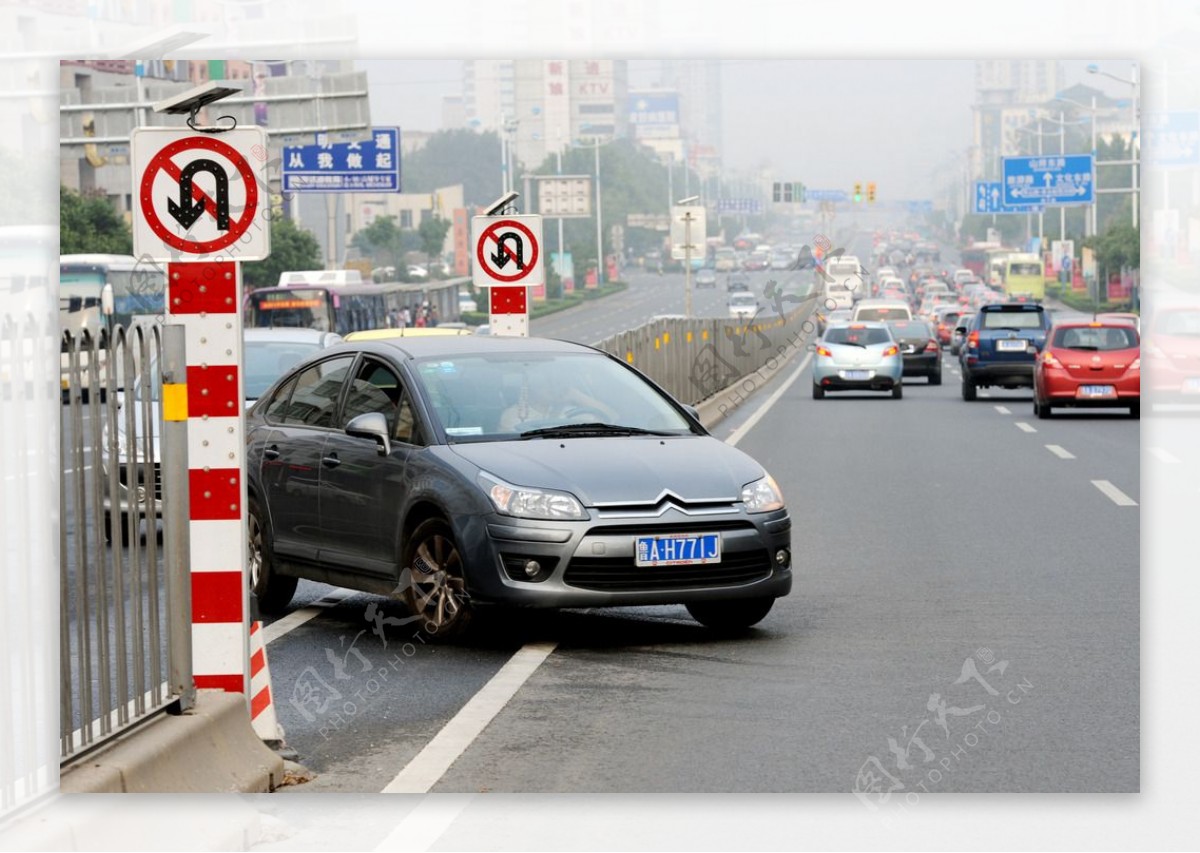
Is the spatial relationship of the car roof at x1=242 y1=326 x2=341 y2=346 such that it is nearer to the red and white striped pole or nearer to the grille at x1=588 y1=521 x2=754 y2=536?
the grille at x1=588 y1=521 x2=754 y2=536

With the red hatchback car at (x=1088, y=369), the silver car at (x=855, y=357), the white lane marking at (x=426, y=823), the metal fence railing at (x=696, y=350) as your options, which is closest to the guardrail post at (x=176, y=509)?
the white lane marking at (x=426, y=823)

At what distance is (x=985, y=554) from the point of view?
13062 mm

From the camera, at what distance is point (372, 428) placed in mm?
9859

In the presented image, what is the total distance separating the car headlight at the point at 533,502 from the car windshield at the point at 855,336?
28424 mm

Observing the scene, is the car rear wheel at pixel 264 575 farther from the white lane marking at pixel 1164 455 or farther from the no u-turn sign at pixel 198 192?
the white lane marking at pixel 1164 455

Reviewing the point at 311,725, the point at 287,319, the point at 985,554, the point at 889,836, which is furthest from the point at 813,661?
the point at 287,319

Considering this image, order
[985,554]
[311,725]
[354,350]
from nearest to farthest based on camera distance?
1. [311,725]
2. [354,350]
3. [985,554]

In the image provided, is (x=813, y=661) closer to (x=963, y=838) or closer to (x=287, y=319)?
(x=963, y=838)

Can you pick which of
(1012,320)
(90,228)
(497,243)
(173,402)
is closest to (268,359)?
(497,243)

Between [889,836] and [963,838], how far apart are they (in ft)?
0.67

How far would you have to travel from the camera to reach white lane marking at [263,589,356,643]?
33.5 ft

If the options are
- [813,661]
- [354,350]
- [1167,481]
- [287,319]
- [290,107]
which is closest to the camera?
[813,661]

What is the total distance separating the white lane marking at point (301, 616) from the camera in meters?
10.2

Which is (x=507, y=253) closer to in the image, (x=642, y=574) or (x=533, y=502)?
(x=533, y=502)
